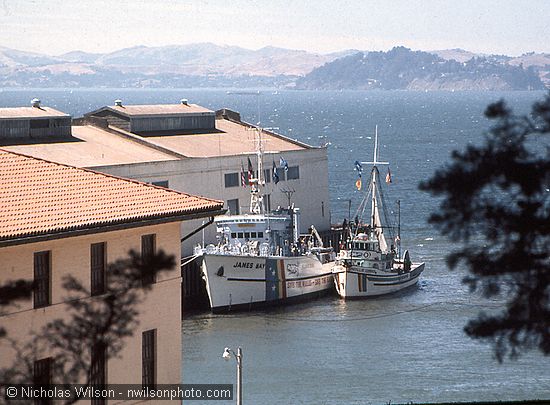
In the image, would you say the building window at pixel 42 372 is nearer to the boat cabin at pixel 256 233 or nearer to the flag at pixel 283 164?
the boat cabin at pixel 256 233

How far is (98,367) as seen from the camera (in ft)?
63.1

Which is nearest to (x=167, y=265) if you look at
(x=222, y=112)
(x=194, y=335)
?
(x=194, y=335)

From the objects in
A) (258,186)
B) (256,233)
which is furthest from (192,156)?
(256,233)

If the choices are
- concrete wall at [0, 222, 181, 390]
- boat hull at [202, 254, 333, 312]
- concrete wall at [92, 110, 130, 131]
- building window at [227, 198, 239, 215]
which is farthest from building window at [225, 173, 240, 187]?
concrete wall at [0, 222, 181, 390]

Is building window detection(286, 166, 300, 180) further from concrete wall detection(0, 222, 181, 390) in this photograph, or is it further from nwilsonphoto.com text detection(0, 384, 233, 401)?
nwilsonphoto.com text detection(0, 384, 233, 401)

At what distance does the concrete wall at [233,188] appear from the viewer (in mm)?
57281

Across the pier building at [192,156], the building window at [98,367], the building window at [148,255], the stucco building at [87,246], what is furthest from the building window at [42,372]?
the pier building at [192,156]

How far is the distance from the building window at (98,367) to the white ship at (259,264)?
34.7m

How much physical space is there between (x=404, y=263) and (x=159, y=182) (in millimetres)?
11151

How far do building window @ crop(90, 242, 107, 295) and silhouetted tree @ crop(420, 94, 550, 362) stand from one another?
6.65m

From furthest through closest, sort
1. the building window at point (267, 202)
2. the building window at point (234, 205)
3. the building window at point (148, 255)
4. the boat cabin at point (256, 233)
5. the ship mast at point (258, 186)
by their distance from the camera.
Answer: the building window at point (267, 202) → the building window at point (234, 205) → the ship mast at point (258, 186) → the boat cabin at point (256, 233) → the building window at point (148, 255)

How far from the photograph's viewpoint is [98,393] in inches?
775

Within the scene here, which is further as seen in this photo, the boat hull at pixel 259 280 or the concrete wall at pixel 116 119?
the concrete wall at pixel 116 119

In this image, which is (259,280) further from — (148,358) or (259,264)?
(148,358)
